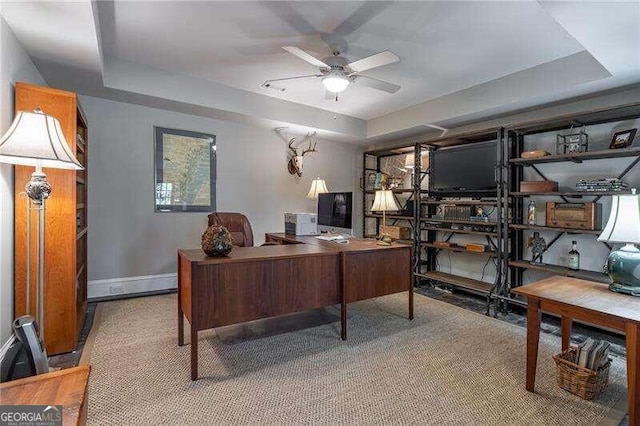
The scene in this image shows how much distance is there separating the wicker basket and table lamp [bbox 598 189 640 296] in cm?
51

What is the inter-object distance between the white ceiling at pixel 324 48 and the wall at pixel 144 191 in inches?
14.2

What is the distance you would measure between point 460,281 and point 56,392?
3.85 meters

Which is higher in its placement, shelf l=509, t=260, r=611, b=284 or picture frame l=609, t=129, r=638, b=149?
picture frame l=609, t=129, r=638, b=149

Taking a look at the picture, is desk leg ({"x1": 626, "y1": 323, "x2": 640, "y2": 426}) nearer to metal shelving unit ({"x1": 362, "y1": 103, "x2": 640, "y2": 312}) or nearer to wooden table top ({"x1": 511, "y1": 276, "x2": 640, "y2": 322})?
wooden table top ({"x1": 511, "y1": 276, "x2": 640, "y2": 322})

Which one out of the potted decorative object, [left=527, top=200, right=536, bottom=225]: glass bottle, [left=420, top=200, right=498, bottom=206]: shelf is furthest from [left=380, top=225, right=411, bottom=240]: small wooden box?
the potted decorative object

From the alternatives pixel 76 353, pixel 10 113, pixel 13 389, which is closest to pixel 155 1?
pixel 10 113

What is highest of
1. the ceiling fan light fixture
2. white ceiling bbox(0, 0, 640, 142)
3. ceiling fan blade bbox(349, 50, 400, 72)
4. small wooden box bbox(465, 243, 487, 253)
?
white ceiling bbox(0, 0, 640, 142)

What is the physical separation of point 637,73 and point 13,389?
4.30 meters

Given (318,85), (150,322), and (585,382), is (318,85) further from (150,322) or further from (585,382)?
(585,382)

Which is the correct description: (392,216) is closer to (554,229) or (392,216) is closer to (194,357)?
(554,229)

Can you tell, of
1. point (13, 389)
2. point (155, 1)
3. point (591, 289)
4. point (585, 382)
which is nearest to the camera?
point (13, 389)

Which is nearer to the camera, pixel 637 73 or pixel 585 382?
pixel 585 382

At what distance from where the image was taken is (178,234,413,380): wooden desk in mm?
2047

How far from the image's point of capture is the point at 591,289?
1992 millimetres
